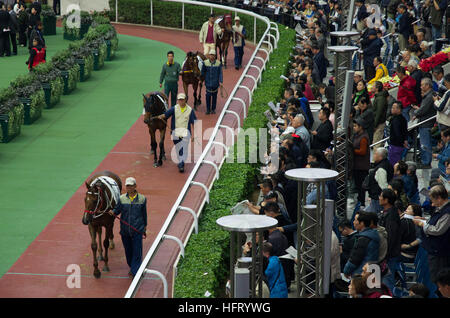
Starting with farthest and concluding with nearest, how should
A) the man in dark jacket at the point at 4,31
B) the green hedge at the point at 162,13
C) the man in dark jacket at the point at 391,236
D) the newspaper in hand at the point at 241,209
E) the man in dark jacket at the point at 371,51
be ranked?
the green hedge at the point at 162,13 → the man in dark jacket at the point at 4,31 → the man in dark jacket at the point at 371,51 → the newspaper in hand at the point at 241,209 → the man in dark jacket at the point at 391,236

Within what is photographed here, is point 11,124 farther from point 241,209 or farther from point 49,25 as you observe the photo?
point 49,25

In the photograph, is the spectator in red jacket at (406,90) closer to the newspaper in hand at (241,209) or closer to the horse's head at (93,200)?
the newspaper in hand at (241,209)

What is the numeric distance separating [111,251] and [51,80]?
31.0ft

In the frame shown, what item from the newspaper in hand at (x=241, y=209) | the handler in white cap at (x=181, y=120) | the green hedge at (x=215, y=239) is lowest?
the green hedge at (x=215, y=239)

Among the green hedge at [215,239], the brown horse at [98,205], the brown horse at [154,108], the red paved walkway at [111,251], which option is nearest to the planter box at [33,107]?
the red paved walkway at [111,251]

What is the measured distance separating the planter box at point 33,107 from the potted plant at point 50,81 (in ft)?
2.40

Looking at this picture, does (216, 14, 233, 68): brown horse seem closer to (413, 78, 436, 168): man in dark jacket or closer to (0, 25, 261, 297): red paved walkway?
(0, 25, 261, 297): red paved walkway

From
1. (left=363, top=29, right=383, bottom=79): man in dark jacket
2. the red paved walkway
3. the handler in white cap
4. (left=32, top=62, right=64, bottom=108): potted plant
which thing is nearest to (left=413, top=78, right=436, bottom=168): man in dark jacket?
the red paved walkway

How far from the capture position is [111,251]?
11812 millimetres

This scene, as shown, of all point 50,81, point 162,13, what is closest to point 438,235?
point 50,81

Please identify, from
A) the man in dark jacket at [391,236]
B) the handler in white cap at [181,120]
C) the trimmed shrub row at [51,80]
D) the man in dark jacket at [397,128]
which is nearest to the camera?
the man in dark jacket at [391,236]

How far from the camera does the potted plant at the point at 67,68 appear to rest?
21.3 m

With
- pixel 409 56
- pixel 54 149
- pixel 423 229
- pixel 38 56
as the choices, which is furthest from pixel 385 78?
pixel 38 56
